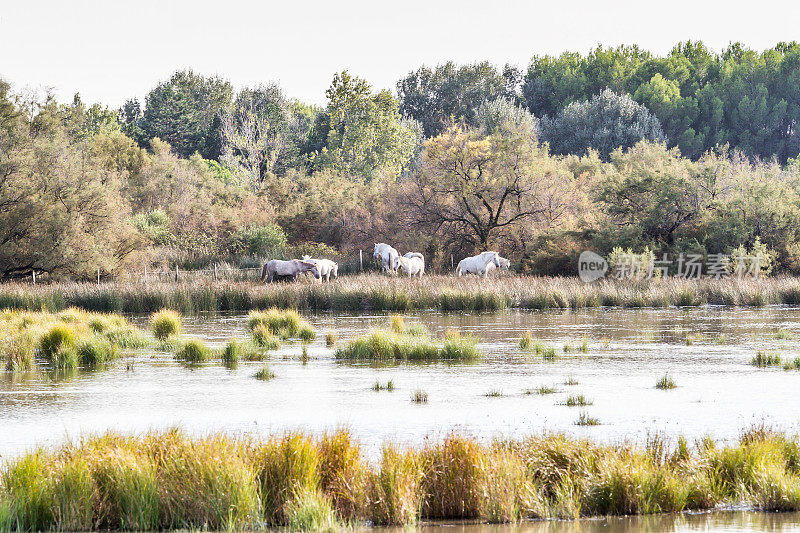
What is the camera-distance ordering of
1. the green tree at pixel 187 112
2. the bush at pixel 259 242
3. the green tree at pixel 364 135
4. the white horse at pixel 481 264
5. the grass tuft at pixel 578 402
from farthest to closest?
the green tree at pixel 187 112 → the green tree at pixel 364 135 → the bush at pixel 259 242 → the white horse at pixel 481 264 → the grass tuft at pixel 578 402

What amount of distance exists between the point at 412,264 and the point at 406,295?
658cm

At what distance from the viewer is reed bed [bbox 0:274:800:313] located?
29750 millimetres

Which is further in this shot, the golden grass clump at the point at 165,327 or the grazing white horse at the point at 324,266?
the grazing white horse at the point at 324,266

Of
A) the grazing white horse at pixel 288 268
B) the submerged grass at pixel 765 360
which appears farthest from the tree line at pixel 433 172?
the submerged grass at pixel 765 360

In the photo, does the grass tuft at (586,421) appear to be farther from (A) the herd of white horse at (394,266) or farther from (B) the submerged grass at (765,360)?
(A) the herd of white horse at (394,266)

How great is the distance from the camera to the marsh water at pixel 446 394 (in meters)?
11.1

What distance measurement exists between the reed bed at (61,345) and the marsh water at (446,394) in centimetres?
63

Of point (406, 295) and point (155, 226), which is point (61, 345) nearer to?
point (406, 295)

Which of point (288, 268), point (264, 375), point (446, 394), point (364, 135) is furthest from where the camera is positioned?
point (364, 135)

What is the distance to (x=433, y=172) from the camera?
45.4 m

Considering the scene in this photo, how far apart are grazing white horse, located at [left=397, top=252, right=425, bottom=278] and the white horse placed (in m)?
1.81

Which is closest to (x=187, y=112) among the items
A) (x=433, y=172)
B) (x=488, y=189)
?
(x=433, y=172)

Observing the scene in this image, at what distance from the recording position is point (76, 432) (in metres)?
11.0

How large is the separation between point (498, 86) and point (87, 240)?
68.0 metres
